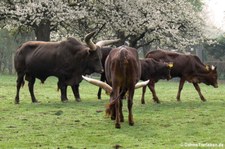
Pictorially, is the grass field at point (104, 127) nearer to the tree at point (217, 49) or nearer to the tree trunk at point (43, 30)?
the tree trunk at point (43, 30)

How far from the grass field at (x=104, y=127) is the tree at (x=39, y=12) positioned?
44.1 ft

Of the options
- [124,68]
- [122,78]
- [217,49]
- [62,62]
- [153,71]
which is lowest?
[217,49]

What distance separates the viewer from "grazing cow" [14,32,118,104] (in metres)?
14.2

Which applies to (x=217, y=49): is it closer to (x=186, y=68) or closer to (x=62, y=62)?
(x=186, y=68)

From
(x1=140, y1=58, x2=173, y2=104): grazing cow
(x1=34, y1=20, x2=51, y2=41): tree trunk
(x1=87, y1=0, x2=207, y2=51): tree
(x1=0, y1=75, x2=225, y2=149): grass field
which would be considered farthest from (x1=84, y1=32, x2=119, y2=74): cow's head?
(x1=34, y1=20, x2=51, y2=41): tree trunk

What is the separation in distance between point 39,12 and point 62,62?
12933 mm

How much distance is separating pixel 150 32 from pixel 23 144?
2417 centimetres

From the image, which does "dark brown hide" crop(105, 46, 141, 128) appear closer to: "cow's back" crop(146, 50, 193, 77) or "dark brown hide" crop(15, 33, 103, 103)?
"dark brown hide" crop(15, 33, 103, 103)

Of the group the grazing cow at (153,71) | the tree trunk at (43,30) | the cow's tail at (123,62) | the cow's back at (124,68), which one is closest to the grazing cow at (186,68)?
the grazing cow at (153,71)

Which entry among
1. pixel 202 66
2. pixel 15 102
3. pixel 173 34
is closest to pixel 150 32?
pixel 173 34

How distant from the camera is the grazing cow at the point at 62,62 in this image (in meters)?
14.2

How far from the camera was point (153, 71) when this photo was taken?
14.2 m

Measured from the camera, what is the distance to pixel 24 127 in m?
9.34

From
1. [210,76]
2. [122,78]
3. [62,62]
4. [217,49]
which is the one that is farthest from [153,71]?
[217,49]
